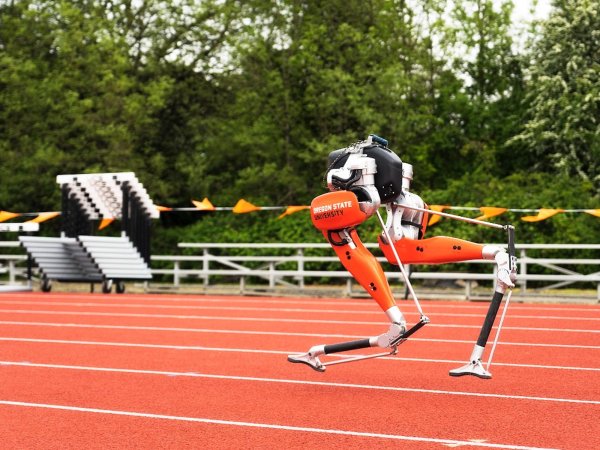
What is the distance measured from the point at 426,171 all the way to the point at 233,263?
1202 centimetres

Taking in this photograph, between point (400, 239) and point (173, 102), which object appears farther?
point (173, 102)

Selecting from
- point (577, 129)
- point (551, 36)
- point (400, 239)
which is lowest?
point (400, 239)

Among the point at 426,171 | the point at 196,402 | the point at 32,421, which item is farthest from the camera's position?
the point at 426,171

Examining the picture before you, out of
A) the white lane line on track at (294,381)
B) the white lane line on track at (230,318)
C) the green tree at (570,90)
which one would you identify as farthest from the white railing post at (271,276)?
the white lane line on track at (294,381)

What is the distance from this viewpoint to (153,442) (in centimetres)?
624

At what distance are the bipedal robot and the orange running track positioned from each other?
0.45 metres

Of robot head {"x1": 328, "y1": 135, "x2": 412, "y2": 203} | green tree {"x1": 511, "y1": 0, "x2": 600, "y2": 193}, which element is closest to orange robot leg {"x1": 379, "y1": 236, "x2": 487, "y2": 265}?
robot head {"x1": 328, "y1": 135, "x2": 412, "y2": 203}

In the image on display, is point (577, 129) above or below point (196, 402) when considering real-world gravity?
above

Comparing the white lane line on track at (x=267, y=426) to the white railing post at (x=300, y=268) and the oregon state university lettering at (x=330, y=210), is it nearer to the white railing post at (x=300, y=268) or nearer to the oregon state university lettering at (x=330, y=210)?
the oregon state university lettering at (x=330, y=210)

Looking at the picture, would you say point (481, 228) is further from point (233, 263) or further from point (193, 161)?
point (193, 161)

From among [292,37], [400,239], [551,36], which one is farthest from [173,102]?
[400,239]

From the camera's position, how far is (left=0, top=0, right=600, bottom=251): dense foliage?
31.6 meters

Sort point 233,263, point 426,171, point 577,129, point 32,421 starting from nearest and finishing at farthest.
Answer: point 32,421, point 233,263, point 577,129, point 426,171

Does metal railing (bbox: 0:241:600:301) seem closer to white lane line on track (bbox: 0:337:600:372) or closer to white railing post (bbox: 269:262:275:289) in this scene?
white railing post (bbox: 269:262:275:289)
